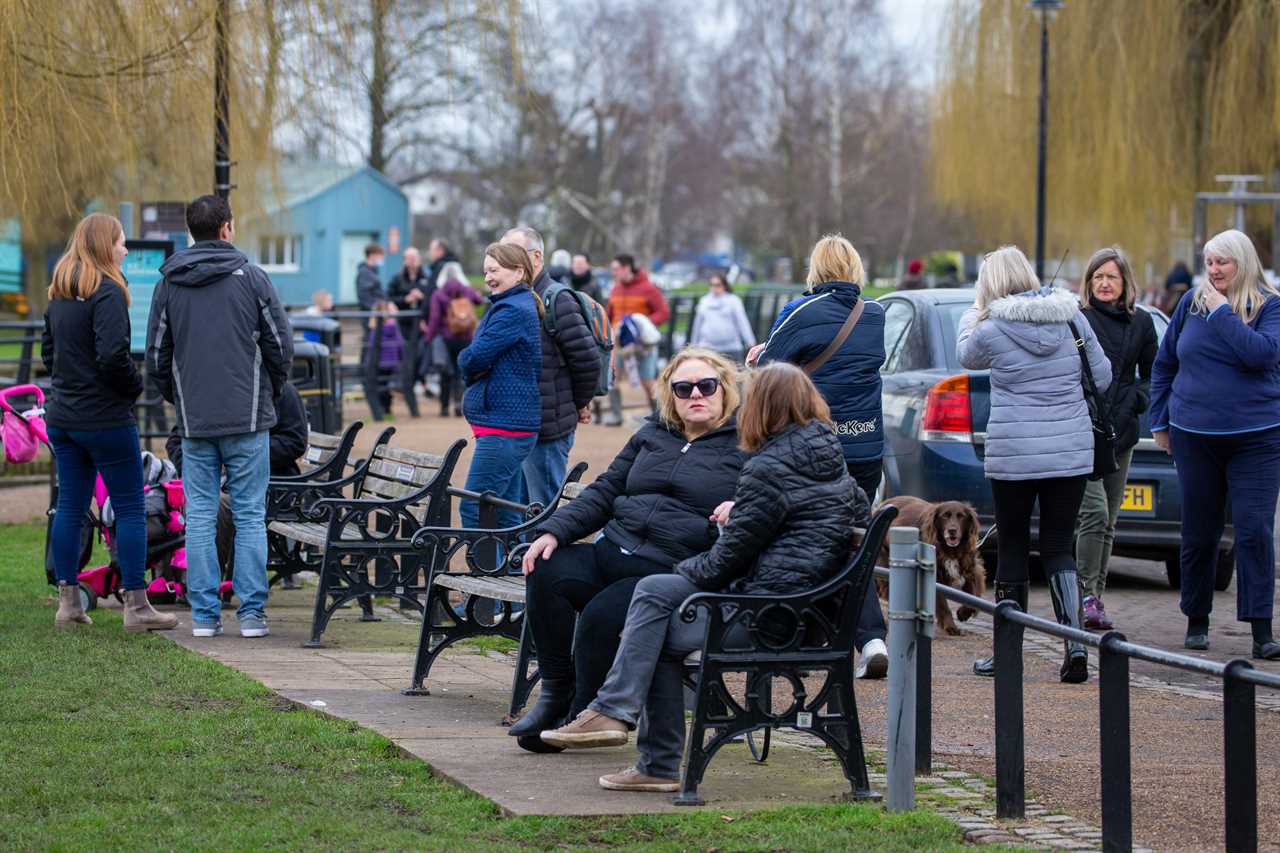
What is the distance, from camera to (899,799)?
220 inches

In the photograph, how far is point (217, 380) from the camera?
28.5 feet

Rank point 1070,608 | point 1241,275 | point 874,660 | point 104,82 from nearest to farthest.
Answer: point 874,660, point 1070,608, point 1241,275, point 104,82

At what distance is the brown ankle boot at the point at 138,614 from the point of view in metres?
8.88

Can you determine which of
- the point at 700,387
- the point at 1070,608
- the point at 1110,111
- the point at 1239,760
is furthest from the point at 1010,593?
the point at 1110,111

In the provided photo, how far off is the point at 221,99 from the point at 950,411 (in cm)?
566

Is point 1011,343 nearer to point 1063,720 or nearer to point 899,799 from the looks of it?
point 1063,720

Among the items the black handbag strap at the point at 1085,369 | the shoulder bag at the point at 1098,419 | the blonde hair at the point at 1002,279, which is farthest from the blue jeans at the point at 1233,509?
the blonde hair at the point at 1002,279

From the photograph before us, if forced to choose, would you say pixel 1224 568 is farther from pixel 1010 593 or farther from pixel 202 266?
pixel 202 266

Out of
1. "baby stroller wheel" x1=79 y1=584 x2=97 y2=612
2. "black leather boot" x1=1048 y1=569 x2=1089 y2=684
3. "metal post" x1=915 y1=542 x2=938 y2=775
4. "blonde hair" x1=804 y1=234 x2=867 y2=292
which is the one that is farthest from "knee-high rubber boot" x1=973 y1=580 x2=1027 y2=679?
"baby stroller wheel" x1=79 y1=584 x2=97 y2=612

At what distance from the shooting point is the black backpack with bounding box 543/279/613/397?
9742 mm

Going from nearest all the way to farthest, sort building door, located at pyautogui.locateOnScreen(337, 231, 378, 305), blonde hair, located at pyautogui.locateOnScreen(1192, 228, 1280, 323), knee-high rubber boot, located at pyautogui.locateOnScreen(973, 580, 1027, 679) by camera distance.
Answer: knee-high rubber boot, located at pyautogui.locateOnScreen(973, 580, 1027, 679) < blonde hair, located at pyautogui.locateOnScreen(1192, 228, 1280, 323) < building door, located at pyautogui.locateOnScreen(337, 231, 378, 305)

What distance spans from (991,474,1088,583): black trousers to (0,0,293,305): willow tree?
6572 mm

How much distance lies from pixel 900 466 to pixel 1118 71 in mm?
16029

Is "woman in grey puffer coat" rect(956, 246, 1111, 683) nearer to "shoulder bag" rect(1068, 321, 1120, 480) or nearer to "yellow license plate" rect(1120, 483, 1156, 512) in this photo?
"shoulder bag" rect(1068, 321, 1120, 480)
